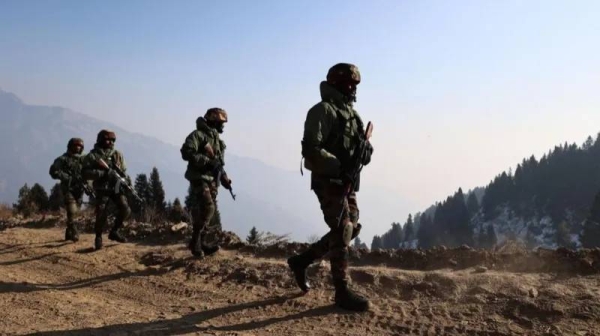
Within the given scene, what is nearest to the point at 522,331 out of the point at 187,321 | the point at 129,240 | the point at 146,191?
the point at 187,321

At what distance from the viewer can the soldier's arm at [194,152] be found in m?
6.66

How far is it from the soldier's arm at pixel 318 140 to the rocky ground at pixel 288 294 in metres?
1.48

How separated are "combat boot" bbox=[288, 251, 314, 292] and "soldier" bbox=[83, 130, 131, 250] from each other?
14.7ft

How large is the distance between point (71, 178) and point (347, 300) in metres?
7.19

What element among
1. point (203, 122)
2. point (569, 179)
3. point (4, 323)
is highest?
point (569, 179)

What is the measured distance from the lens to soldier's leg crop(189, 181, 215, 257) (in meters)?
6.87

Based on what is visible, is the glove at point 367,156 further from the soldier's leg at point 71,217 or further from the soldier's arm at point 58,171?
the soldier's arm at point 58,171

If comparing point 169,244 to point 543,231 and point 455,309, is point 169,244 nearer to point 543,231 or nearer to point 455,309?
point 455,309

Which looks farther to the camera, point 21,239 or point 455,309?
point 21,239

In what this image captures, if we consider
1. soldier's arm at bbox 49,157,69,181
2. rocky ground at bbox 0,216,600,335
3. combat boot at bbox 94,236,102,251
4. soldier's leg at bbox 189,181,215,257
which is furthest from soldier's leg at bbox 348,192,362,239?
soldier's arm at bbox 49,157,69,181

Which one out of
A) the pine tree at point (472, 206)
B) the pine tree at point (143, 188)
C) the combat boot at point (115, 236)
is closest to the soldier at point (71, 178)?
the combat boot at point (115, 236)

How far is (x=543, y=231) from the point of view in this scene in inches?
4163

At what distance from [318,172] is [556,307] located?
2.61 metres

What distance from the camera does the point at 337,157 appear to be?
4.61 metres
